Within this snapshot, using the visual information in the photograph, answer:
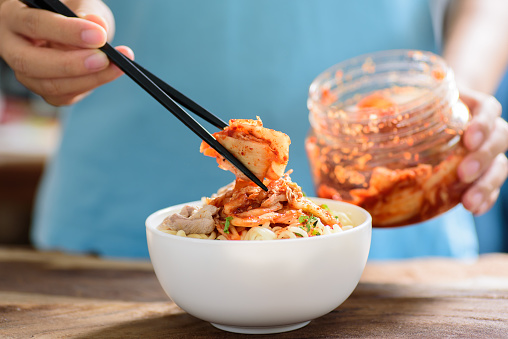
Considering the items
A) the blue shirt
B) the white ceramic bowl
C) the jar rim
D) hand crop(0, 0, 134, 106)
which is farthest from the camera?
the blue shirt

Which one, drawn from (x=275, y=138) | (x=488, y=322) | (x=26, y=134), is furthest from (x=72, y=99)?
(x=26, y=134)

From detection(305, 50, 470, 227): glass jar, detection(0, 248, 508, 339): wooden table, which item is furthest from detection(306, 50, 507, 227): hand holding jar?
detection(0, 248, 508, 339): wooden table

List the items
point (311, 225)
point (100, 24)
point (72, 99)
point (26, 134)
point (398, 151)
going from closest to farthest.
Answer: point (311, 225)
point (100, 24)
point (398, 151)
point (72, 99)
point (26, 134)

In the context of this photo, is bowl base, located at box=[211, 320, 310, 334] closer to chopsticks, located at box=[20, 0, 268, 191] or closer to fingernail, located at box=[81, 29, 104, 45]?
chopsticks, located at box=[20, 0, 268, 191]

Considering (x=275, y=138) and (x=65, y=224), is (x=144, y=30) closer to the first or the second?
(x=65, y=224)

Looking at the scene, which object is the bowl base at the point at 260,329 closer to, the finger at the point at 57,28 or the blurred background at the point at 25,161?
the finger at the point at 57,28

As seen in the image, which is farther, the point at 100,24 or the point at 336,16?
the point at 336,16
